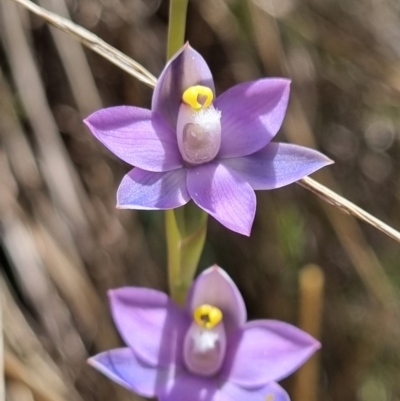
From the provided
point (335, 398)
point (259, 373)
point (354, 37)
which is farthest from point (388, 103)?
point (259, 373)

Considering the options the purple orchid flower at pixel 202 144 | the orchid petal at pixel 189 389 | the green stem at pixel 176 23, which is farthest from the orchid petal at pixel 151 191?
the orchid petal at pixel 189 389

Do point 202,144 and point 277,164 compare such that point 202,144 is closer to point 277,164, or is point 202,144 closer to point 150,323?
point 277,164

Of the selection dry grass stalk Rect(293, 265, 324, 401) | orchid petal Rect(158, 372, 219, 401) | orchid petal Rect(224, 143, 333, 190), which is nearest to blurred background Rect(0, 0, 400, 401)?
dry grass stalk Rect(293, 265, 324, 401)

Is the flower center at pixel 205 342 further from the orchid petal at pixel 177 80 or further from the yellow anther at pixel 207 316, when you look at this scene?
the orchid petal at pixel 177 80

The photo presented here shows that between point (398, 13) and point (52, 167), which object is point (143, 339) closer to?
point (52, 167)

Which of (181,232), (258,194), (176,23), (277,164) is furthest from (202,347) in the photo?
(258,194)

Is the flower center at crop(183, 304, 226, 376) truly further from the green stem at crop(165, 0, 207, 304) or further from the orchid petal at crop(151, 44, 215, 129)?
the orchid petal at crop(151, 44, 215, 129)

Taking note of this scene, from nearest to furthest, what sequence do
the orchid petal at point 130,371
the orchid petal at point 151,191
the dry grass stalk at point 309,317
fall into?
the orchid petal at point 151,191, the orchid petal at point 130,371, the dry grass stalk at point 309,317
